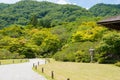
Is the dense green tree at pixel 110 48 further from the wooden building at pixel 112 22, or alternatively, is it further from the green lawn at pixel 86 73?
the wooden building at pixel 112 22

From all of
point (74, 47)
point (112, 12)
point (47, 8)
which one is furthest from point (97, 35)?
point (47, 8)

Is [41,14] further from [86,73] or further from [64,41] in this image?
[86,73]

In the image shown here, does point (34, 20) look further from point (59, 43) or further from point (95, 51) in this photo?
point (95, 51)

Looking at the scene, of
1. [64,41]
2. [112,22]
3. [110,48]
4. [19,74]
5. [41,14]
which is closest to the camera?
[112,22]

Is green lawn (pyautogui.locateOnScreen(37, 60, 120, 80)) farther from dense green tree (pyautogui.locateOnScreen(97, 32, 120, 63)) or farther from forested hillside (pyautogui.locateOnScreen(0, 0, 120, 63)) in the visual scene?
dense green tree (pyautogui.locateOnScreen(97, 32, 120, 63))

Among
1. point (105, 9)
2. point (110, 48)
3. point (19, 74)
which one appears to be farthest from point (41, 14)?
point (19, 74)

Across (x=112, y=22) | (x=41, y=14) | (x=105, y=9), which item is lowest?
(x=41, y=14)

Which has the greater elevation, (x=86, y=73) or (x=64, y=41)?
(x=86, y=73)

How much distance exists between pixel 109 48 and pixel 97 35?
18.9 metres

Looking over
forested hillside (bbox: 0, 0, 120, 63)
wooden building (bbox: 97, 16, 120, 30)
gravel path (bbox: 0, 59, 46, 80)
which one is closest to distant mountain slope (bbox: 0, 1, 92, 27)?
forested hillside (bbox: 0, 0, 120, 63)

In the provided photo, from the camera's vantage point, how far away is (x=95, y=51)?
5147cm

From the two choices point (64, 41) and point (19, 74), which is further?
point (64, 41)

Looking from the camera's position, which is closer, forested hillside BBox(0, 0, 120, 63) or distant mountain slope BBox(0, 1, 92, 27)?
forested hillside BBox(0, 0, 120, 63)

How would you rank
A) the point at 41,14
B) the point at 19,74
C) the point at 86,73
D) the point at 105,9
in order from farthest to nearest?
the point at 41,14 < the point at 105,9 < the point at 86,73 < the point at 19,74
